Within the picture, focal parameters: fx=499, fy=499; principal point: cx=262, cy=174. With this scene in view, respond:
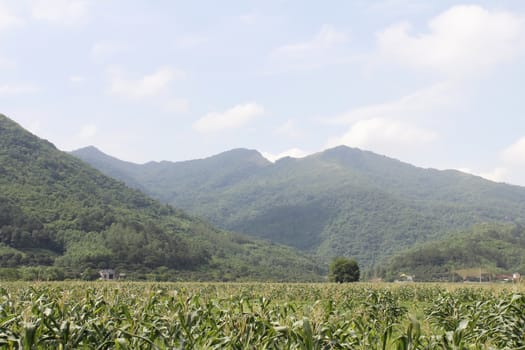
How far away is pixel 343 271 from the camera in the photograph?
93.5m

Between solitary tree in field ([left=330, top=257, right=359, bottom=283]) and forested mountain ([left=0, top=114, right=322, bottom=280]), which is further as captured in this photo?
forested mountain ([left=0, top=114, right=322, bottom=280])

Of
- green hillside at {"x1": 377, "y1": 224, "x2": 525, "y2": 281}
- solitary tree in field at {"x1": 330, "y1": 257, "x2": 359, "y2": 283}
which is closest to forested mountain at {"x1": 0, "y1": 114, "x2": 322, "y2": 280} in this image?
green hillside at {"x1": 377, "y1": 224, "x2": 525, "y2": 281}

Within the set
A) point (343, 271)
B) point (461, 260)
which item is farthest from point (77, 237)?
point (461, 260)

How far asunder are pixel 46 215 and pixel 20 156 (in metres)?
54.4

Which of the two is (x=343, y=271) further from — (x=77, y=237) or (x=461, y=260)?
(x=461, y=260)

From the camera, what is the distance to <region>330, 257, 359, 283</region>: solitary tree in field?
93.2 meters

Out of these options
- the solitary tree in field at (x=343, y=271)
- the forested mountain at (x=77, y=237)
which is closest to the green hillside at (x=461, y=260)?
the forested mountain at (x=77, y=237)

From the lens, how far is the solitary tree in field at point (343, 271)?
93.2m

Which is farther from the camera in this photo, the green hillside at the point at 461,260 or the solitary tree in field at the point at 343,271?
the green hillside at the point at 461,260

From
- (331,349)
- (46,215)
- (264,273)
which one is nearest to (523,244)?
(264,273)

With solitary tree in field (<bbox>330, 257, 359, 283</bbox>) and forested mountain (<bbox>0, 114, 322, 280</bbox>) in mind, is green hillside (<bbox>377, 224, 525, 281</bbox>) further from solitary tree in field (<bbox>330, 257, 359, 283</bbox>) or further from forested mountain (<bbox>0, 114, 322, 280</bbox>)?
solitary tree in field (<bbox>330, 257, 359, 283</bbox>)

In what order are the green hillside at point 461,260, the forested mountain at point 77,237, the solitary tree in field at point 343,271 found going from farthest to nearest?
the green hillside at point 461,260, the forested mountain at point 77,237, the solitary tree in field at point 343,271

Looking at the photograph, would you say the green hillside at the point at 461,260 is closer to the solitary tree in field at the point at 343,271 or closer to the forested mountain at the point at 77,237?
the forested mountain at the point at 77,237

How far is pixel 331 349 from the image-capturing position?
8.30 metres
